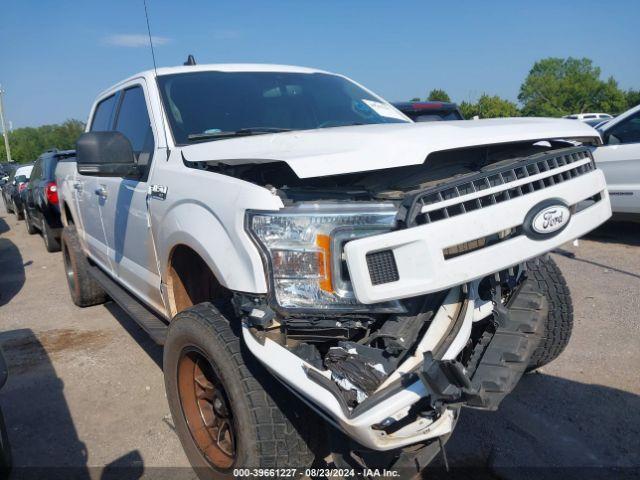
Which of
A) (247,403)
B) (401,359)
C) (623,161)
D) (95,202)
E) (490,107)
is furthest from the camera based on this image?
(490,107)

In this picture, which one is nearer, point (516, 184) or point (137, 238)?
point (516, 184)

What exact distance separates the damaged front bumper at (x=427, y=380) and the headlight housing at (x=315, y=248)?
0.72 feet

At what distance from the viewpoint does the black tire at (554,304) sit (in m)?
3.20

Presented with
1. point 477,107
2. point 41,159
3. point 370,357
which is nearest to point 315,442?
point 370,357

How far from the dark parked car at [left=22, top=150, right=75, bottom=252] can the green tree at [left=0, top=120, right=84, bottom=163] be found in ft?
153

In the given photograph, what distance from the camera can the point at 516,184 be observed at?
6.42ft

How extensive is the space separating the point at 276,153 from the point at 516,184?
2.87 ft

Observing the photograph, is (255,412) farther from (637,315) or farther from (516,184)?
(637,315)

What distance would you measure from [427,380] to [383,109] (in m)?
2.43

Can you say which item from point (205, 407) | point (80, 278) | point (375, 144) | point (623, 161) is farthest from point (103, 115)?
point (623, 161)

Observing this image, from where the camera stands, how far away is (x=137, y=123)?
3.69m

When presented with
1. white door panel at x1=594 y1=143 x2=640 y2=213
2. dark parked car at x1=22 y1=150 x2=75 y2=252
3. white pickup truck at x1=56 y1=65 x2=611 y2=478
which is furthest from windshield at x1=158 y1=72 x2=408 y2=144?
dark parked car at x1=22 y1=150 x2=75 y2=252

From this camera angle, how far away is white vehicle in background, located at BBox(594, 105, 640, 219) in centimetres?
647

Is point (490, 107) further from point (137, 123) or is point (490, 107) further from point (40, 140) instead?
point (40, 140)
